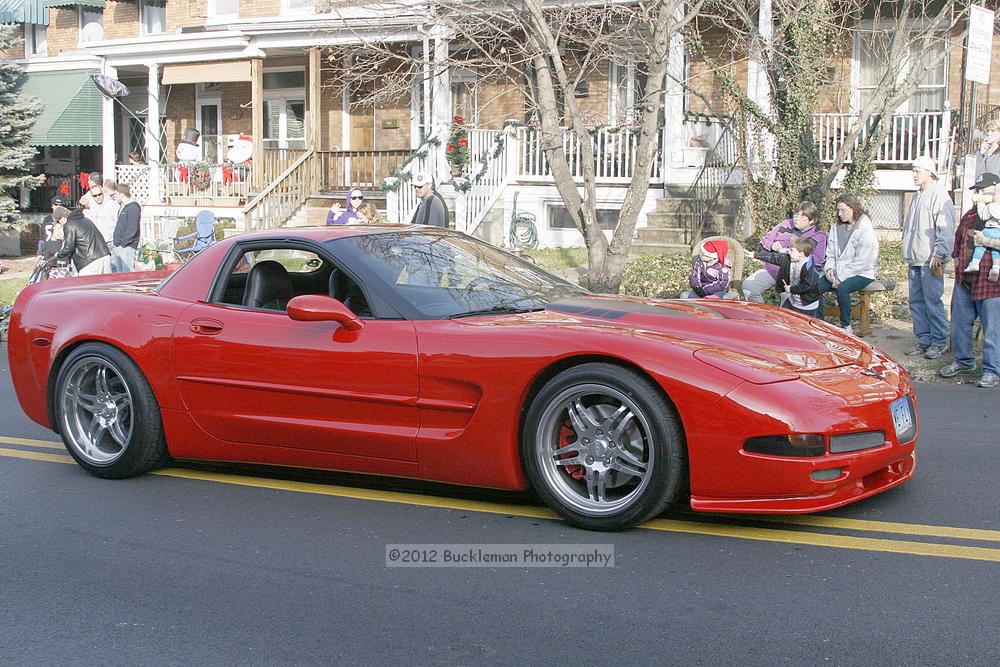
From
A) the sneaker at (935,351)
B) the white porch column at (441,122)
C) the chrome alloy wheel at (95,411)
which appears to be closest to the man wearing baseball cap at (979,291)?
the sneaker at (935,351)

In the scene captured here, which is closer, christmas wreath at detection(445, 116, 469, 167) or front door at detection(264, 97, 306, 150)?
christmas wreath at detection(445, 116, 469, 167)

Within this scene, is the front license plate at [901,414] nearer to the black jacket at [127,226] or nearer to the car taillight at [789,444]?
the car taillight at [789,444]

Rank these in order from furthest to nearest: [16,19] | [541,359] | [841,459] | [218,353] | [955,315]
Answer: [16,19], [955,315], [218,353], [541,359], [841,459]

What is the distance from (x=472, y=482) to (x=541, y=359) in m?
0.73

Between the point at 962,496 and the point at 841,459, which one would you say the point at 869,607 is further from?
the point at 962,496

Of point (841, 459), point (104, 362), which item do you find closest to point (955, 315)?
point (841, 459)

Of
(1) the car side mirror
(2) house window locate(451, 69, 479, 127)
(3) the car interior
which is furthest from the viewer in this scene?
(2) house window locate(451, 69, 479, 127)

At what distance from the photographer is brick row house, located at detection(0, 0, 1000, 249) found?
18797mm

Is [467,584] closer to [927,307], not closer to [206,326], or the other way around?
[206,326]

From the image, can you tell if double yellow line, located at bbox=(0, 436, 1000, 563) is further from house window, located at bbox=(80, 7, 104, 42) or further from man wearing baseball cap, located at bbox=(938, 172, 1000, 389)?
house window, located at bbox=(80, 7, 104, 42)

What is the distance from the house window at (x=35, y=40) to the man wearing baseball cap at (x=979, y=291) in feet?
91.5

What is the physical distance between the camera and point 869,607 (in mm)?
4000

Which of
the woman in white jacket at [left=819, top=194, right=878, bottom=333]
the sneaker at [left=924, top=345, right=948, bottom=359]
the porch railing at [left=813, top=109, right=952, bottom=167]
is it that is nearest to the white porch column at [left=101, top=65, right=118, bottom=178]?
the porch railing at [left=813, top=109, right=952, bottom=167]

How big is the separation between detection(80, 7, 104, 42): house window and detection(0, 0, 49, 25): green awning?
1.03m
